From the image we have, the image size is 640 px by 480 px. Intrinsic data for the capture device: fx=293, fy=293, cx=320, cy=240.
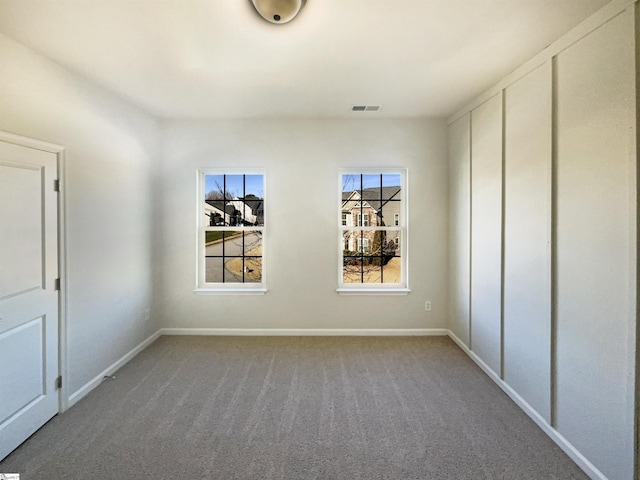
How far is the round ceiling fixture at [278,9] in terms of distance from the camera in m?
1.58

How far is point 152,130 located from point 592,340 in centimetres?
438

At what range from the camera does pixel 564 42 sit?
6.23 ft

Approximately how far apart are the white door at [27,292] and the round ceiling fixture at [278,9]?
179 cm

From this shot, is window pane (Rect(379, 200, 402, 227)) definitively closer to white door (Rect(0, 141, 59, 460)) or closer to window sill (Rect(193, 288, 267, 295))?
window sill (Rect(193, 288, 267, 295))

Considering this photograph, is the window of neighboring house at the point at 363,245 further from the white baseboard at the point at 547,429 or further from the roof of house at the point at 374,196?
the white baseboard at the point at 547,429

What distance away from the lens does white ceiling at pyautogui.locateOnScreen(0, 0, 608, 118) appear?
1685 mm

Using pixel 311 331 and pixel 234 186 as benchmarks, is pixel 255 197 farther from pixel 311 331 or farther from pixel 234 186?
pixel 311 331

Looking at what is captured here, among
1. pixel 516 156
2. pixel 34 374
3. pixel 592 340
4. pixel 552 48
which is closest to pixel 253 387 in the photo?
pixel 34 374

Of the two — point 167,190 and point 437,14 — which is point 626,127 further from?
point 167,190

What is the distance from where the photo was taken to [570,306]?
1860 millimetres

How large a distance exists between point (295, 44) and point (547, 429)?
3142mm

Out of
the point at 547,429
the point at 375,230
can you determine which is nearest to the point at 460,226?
the point at 375,230

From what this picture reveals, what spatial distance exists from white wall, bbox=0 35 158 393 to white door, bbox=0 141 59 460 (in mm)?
147

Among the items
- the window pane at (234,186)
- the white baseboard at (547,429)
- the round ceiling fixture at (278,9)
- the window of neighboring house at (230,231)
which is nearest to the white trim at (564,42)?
the round ceiling fixture at (278,9)
